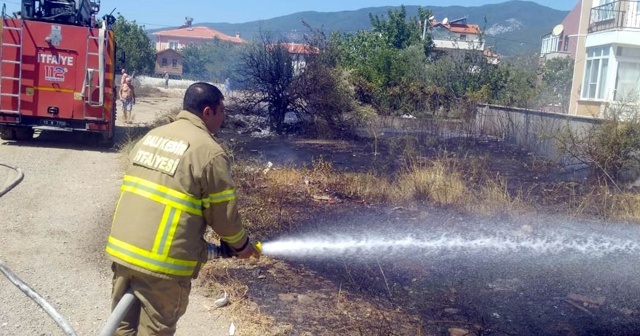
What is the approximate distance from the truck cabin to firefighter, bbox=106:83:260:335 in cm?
1189

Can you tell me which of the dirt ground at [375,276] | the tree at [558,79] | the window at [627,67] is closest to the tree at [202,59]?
the tree at [558,79]

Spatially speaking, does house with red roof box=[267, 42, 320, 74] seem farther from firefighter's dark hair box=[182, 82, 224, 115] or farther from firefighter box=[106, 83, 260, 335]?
firefighter box=[106, 83, 260, 335]

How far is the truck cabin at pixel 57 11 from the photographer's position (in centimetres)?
1397

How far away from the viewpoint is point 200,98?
3.46 meters

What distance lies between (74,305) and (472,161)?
800 cm

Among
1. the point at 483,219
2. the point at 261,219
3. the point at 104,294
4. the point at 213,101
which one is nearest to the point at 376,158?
the point at 483,219

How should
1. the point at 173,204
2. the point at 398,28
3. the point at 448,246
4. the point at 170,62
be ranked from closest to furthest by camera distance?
the point at 173,204 → the point at 448,246 → the point at 398,28 → the point at 170,62

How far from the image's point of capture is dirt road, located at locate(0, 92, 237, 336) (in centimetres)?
487

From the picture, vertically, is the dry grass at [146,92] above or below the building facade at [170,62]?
below

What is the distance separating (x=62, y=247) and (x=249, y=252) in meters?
3.86

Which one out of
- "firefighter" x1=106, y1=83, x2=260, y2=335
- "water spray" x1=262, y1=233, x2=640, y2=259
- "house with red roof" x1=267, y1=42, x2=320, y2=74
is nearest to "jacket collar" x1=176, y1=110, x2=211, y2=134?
"firefighter" x1=106, y1=83, x2=260, y2=335

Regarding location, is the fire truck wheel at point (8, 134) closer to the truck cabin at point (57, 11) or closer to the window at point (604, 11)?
the truck cabin at point (57, 11)

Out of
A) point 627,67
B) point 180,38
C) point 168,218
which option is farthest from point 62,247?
point 180,38

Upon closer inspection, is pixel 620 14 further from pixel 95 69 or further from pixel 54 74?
pixel 54 74
